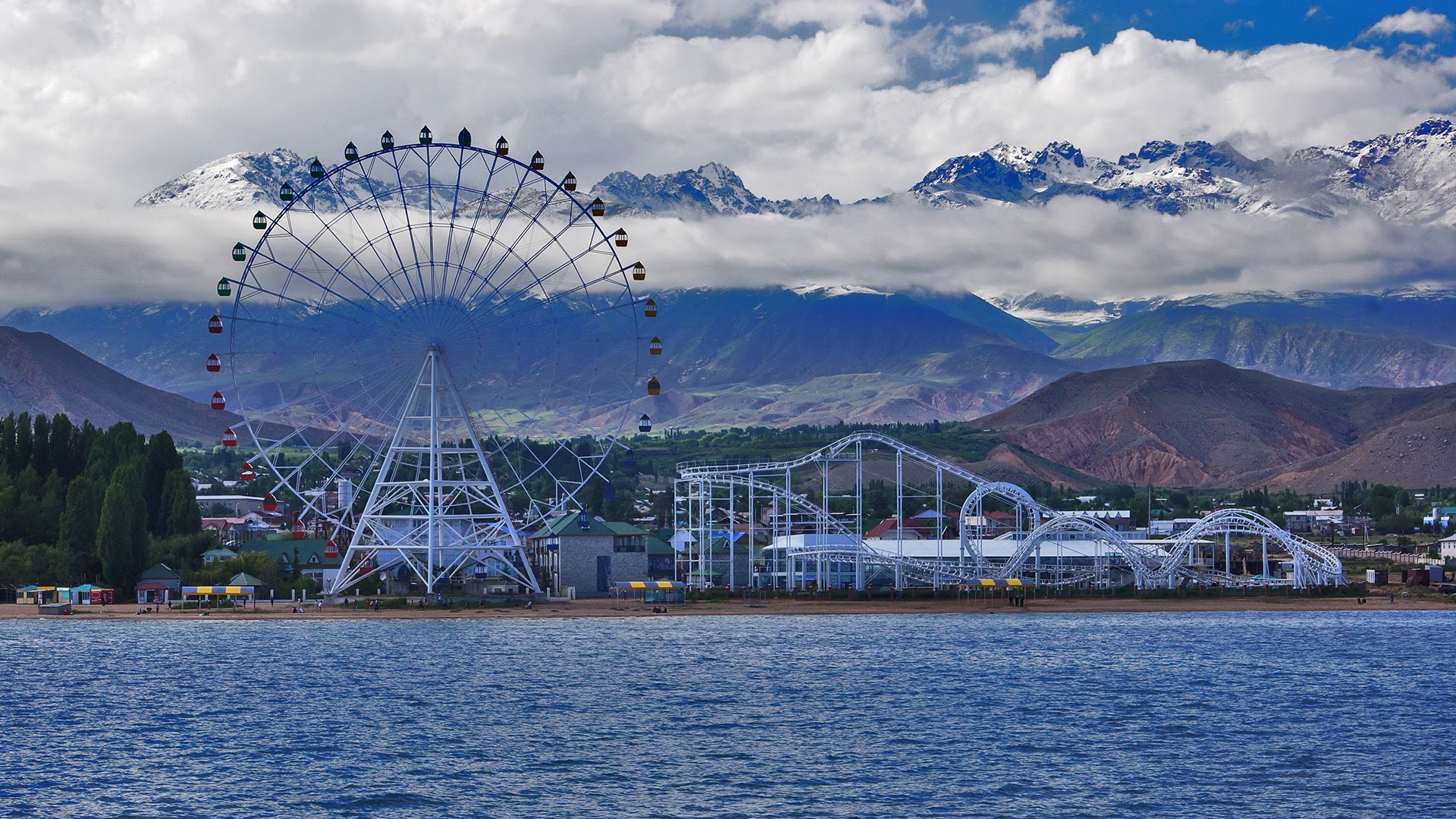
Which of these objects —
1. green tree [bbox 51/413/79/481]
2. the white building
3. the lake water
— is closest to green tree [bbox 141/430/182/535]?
green tree [bbox 51/413/79/481]

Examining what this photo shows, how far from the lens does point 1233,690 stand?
254 ft

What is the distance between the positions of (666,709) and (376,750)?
1382cm

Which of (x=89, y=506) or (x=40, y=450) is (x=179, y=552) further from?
(x=40, y=450)

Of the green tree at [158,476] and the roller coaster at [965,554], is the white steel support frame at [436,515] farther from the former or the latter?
the roller coaster at [965,554]

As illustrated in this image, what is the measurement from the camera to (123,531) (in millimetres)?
124062

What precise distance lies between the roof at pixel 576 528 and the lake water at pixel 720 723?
100 feet

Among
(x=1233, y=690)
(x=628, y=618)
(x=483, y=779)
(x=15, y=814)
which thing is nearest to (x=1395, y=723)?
(x=1233, y=690)

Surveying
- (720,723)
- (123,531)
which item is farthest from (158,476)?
(720,723)

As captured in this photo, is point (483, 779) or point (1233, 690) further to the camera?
point (1233, 690)

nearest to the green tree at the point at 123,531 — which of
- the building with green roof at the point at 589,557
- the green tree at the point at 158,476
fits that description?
the green tree at the point at 158,476

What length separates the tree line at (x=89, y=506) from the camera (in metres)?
126

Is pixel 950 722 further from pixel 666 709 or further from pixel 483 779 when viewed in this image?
pixel 483 779

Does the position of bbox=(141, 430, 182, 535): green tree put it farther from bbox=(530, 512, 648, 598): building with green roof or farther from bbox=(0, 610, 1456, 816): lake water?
bbox=(0, 610, 1456, 816): lake water

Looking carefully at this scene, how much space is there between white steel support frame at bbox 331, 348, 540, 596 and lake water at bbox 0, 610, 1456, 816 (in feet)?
47.5
